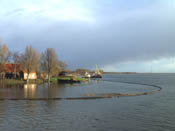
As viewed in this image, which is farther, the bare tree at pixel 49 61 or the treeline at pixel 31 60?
the bare tree at pixel 49 61

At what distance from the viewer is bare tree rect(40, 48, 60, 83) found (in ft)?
259

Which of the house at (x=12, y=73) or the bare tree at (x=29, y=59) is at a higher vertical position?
the bare tree at (x=29, y=59)

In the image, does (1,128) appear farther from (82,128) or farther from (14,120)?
(82,128)

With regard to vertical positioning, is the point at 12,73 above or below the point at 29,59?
below

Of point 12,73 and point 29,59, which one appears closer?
point 29,59

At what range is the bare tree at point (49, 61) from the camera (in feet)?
259

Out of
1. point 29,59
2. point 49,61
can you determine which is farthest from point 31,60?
point 49,61

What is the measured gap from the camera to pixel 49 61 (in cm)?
8006

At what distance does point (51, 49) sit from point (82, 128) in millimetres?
69506

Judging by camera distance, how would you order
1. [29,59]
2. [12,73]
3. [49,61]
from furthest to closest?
[49,61]
[12,73]
[29,59]

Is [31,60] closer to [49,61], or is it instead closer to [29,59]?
[29,59]

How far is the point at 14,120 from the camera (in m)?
15.9

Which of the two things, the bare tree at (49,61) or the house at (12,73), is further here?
the bare tree at (49,61)

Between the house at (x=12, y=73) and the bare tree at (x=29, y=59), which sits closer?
the bare tree at (x=29, y=59)
